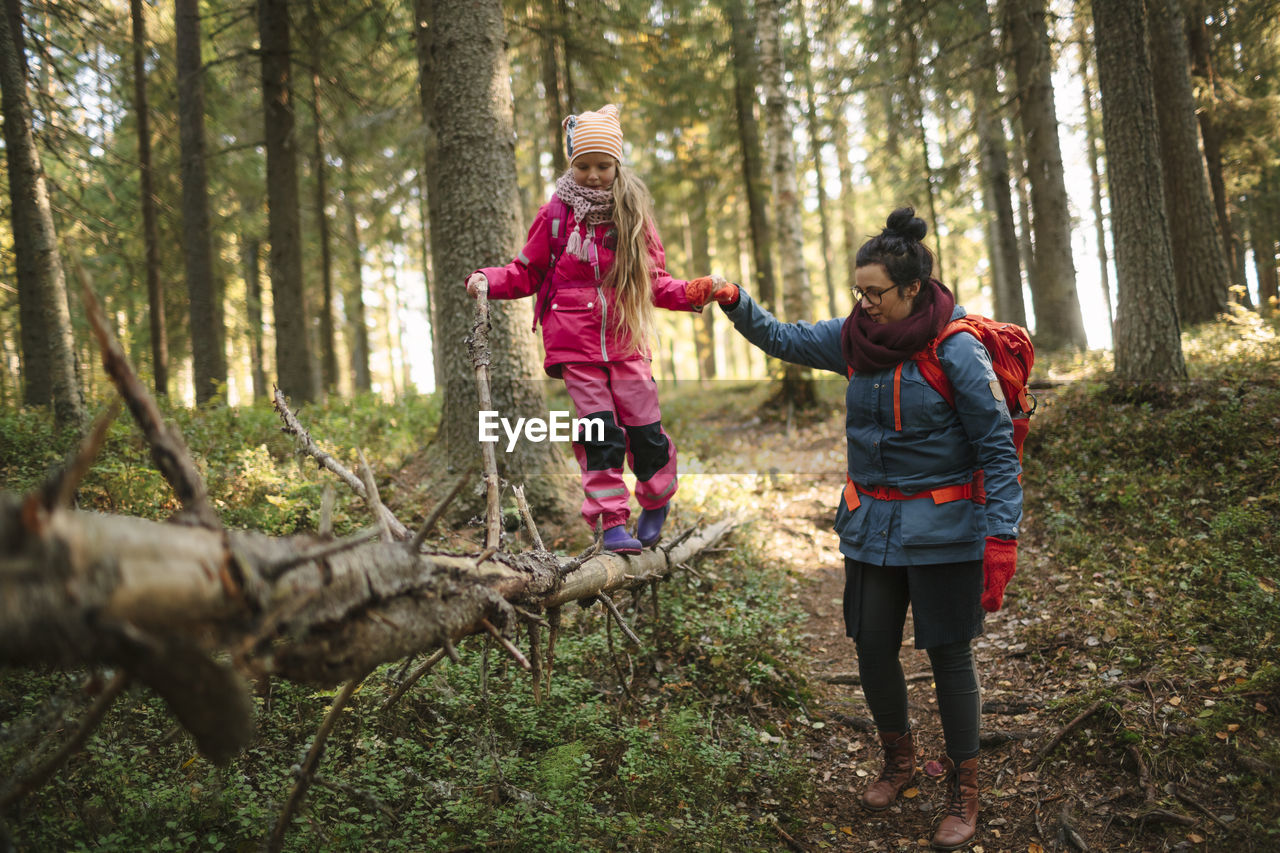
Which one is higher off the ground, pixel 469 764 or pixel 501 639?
pixel 501 639

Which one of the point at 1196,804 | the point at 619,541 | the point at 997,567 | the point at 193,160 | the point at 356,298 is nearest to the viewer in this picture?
the point at 997,567

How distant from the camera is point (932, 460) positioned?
3.36 metres

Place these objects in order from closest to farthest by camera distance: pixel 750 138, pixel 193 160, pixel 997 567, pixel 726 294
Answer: pixel 997 567 → pixel 726 294 → pixel 193 160 → pixel 750 138

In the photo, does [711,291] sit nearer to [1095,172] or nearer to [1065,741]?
[1065,741]

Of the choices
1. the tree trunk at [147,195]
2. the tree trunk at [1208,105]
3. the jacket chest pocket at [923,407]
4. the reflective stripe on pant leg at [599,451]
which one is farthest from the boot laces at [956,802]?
the tree trunk at [1208,105]

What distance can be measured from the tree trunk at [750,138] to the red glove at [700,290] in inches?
399

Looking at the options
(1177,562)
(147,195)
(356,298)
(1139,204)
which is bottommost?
(1177,562)

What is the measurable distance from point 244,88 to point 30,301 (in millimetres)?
5955

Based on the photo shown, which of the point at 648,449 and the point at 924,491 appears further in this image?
the point at 648,449

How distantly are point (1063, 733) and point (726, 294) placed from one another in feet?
9.73

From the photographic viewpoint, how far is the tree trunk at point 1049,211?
13.0m

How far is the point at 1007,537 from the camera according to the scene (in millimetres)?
3156

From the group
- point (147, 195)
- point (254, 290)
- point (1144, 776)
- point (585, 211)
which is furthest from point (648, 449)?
point (254, 290)

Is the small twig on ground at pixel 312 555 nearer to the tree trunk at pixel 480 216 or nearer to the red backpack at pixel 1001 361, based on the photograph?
the red backpack at pixel 1001 361
